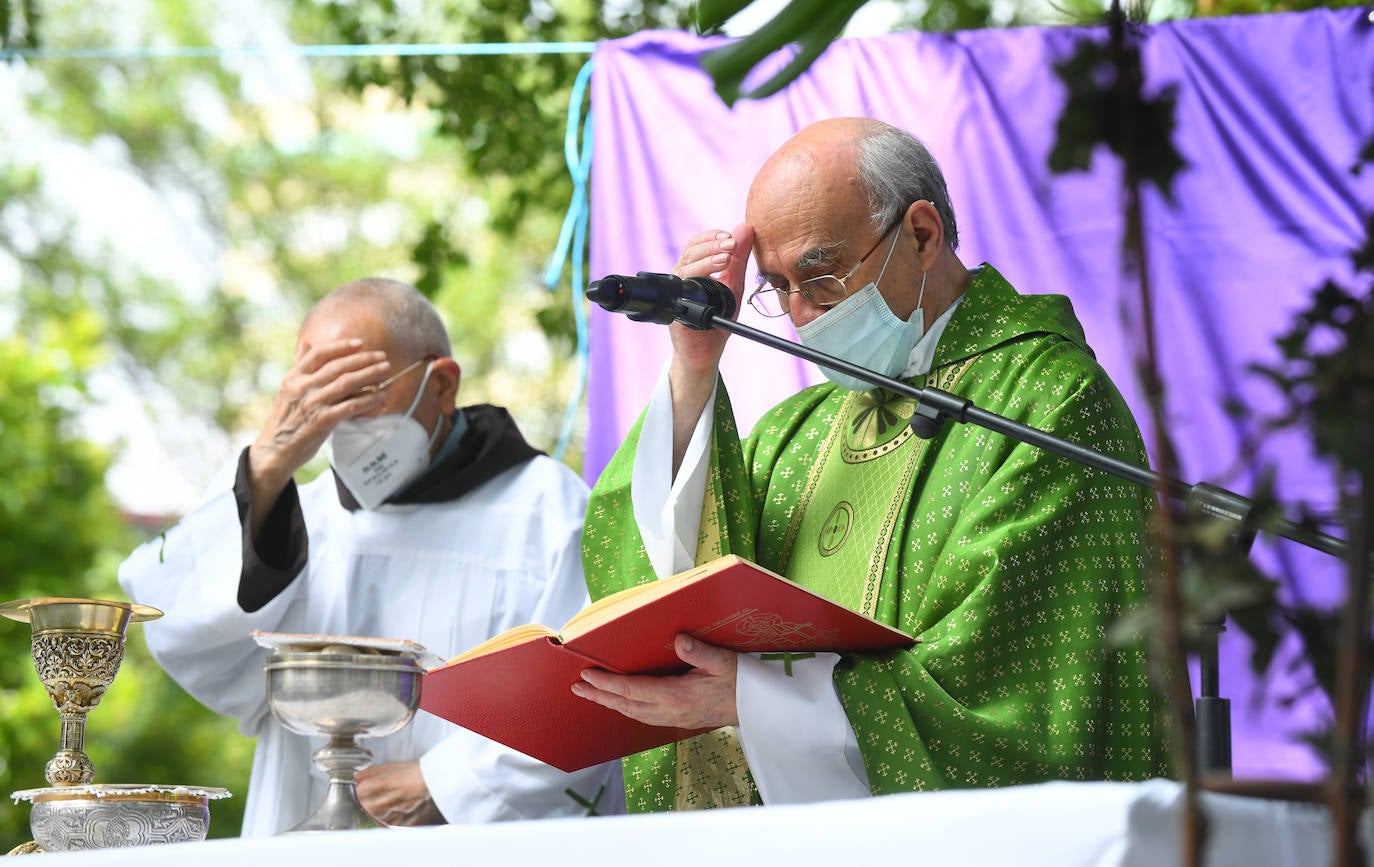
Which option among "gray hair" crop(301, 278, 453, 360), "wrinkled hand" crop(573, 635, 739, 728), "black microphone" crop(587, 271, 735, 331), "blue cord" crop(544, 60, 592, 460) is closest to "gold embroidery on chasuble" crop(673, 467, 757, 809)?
"wrinkled hand" crop(573, 635, 739, 728)

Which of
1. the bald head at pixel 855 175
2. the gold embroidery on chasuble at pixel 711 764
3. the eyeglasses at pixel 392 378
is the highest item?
the bald head at pixel 855 175

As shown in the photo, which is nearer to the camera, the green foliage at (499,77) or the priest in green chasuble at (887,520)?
the priest in green chasuble at (887,520)

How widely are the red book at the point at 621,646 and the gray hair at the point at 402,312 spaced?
5.06 feet

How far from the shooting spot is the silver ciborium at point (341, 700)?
2057 mm

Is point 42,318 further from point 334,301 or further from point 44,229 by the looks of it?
point 334,301

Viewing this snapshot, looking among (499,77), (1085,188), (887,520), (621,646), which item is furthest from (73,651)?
(499,77)

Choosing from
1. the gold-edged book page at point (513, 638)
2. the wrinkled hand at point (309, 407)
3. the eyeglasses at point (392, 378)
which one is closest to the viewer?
the gold-edged book page at point (513, 638)

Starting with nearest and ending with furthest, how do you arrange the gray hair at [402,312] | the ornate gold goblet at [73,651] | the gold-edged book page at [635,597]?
1. the gold-edged book page at [635,597]
2. the ornate gold goblet at [73,651]
3. the gray hair at [402,312]

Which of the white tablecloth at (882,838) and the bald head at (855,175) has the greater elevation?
the bald head at (855,175)

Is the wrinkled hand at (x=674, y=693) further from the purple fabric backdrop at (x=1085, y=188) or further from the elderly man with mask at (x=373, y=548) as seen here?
the purple fabric backdrop at (x=1085, y=188)

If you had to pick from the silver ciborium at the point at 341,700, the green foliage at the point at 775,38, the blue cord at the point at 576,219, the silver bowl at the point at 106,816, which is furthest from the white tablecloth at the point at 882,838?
the blue cord at the point at 576,219

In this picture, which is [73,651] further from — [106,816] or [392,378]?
[392,378]

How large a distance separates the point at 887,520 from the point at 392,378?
60.1 inches

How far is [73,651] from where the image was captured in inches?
98.3
